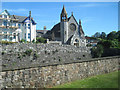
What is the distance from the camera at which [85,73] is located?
44.3 feet

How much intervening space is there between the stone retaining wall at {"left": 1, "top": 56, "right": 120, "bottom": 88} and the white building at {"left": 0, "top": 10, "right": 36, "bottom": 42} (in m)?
26.1

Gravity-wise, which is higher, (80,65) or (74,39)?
(74,39)

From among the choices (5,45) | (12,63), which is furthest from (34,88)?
(5,45)

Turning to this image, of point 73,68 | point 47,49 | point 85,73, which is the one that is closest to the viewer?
point 73,68

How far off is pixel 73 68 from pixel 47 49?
897cm

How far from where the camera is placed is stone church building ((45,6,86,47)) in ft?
162

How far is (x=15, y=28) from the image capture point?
38.7m

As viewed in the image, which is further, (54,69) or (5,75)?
(54,69)

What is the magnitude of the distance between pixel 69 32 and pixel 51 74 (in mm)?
→ 41891

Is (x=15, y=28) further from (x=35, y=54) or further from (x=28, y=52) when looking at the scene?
(x=35, y=54)

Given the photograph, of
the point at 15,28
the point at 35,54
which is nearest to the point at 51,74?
the point at 35,54

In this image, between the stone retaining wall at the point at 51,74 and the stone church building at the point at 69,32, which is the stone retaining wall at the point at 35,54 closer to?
the stone retaining wall at the point at 51,74

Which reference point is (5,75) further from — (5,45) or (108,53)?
(108,53)

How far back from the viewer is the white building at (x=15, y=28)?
3612 cm
